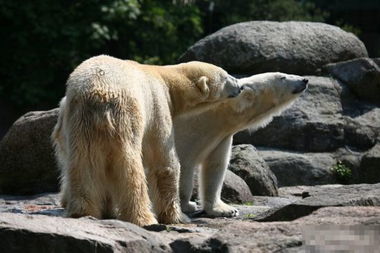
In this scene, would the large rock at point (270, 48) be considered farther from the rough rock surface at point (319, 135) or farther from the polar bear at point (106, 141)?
the polar bear at point (106, 141)

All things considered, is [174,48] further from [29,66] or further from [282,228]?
[282,228]

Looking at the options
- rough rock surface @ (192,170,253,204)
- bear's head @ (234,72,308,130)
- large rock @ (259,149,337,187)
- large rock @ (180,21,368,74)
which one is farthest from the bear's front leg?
large rock @ (180,21,368,74)

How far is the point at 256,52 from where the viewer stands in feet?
40.3

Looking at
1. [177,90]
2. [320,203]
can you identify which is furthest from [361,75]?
[320,203]

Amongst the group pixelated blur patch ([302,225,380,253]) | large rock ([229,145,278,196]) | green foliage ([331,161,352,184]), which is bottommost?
green foliage ([331,161,352,184])

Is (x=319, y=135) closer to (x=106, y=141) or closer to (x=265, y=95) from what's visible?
(x=265, y=95)

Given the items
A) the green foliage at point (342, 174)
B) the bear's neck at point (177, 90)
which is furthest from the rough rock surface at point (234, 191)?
the green foliage at point (342, 174)

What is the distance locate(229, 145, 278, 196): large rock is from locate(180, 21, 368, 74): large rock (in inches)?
111

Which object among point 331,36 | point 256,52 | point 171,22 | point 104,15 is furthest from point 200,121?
point 171,22

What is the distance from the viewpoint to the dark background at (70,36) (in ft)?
51.4

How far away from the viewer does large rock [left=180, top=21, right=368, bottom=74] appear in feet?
40.3

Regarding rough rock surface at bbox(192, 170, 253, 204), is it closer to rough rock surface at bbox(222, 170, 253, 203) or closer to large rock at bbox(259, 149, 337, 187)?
rough rock surface at bbox(222, 170, 253, 203)

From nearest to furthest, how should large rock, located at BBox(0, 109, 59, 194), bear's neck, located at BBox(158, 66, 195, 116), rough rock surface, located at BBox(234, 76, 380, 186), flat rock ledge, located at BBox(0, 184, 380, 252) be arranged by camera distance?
flat rock ledge, located at BBox(0, 184, 380, 252), bear's neck, located at BBox(158, 66, 195, 116), large rock, located at BBox(0, 109, 59, 194), rough rock surface, located at BBox(234, 76, 380, 186)

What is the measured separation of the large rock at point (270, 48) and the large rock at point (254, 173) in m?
2.83
